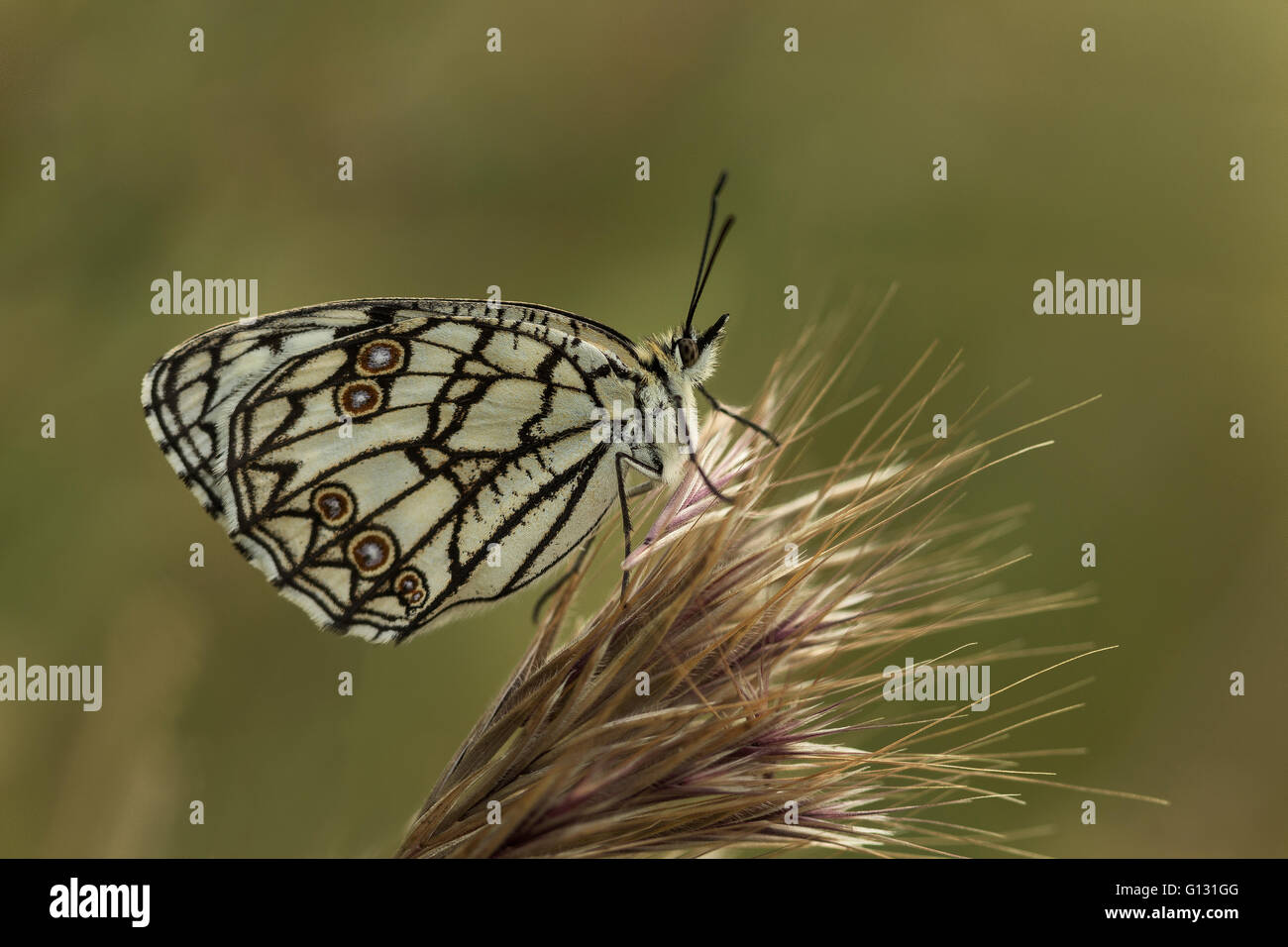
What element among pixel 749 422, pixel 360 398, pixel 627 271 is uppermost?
pixel 627 271

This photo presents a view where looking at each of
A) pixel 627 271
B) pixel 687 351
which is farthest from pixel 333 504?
pixel 627 271

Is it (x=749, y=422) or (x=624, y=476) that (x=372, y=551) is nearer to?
(x=624, y=476)

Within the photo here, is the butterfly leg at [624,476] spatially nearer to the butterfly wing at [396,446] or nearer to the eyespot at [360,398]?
the butterfly wing at [396,446]

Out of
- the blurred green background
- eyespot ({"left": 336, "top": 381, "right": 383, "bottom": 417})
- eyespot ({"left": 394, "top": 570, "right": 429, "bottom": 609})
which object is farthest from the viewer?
the blurred green background

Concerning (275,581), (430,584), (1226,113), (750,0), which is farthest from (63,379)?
(1226,113)

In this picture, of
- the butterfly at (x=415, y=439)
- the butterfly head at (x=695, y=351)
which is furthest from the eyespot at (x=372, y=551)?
the butterfly head at (x=695, y=351)

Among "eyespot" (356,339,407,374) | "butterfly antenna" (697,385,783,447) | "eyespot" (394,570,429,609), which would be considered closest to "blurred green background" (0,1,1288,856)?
"eyespot" (394,570,429,609)

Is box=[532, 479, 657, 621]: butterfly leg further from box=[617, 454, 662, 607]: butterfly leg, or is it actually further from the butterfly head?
the butterfly head
